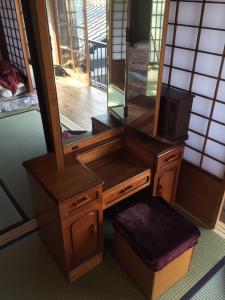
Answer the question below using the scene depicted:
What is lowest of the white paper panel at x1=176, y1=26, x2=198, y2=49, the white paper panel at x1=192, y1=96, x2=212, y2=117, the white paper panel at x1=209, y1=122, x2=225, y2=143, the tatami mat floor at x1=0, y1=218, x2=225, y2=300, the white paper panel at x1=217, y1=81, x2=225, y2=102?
the tatami mat floor at x1=0, y1=218, x2=225, y2=300

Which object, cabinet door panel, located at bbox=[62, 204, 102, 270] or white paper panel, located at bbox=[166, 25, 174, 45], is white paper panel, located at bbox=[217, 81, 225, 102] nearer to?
white paper panel, located at bbox=[166, 25, 174, 45]

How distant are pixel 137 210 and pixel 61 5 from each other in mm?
1465

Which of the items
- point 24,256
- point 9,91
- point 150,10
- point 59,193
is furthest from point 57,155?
point 9,91

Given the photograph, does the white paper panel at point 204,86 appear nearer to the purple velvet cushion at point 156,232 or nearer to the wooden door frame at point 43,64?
the purple velvet cushion at point 156,232

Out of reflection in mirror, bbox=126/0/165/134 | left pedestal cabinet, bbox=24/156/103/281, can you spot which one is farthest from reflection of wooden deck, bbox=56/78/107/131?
left pedestal cabinet, bbox=24/156/103/281

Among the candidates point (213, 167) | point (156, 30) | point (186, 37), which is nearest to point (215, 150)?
point (213, 167)

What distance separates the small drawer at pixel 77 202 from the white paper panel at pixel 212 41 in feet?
4.20

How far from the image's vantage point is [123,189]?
1.97 meters

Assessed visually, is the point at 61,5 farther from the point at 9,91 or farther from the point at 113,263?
the point at 9,91

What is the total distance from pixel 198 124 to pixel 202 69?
17.3 inches

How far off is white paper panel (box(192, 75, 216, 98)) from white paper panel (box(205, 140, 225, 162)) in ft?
1.28

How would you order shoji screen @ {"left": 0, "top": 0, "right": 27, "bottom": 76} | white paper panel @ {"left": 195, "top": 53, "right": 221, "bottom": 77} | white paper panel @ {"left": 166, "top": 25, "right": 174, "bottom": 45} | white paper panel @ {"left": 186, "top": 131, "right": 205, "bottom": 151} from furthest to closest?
1. shoji screen @ {"left": 0, "top": 0, "right": 27, "bottom": 76}
2. white paper panel @ {"left": 186, "top": 131, "right": 205, "bottom": 151}
3. white paper panel @ {"left": 166, "top": 25, "right": 174, "bottom": 45}
4. white paper panel @ {"left": 195, "top": 53, "right": 221, "bottom": 77}

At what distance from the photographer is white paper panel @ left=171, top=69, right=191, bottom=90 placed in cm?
220

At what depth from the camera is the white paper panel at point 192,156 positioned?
237cm
